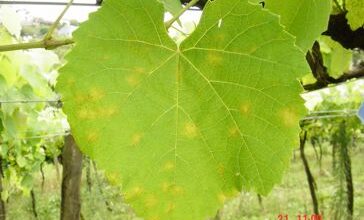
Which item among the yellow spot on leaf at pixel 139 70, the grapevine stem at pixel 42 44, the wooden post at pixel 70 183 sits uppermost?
the grapevine stem at pixel 42 44

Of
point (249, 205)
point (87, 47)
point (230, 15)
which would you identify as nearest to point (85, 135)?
point (87, 47)

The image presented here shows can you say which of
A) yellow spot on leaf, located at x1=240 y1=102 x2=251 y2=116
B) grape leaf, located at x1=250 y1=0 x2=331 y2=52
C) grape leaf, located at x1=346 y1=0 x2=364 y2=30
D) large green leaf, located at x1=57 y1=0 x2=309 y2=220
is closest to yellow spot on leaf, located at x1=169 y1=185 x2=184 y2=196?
large green leaf, located at x1=57 y1=0 x2=309 y2=220

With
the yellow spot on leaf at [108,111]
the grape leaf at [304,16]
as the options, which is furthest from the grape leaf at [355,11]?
the yellow spot on leaf at [108,111]

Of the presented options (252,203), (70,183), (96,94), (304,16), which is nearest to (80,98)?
(96,94)

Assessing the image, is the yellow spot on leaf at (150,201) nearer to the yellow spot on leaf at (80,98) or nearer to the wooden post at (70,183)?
the yellow spot on leaf at (80,98)

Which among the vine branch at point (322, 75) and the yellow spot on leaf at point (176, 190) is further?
the vine branch at point (322, 75)
